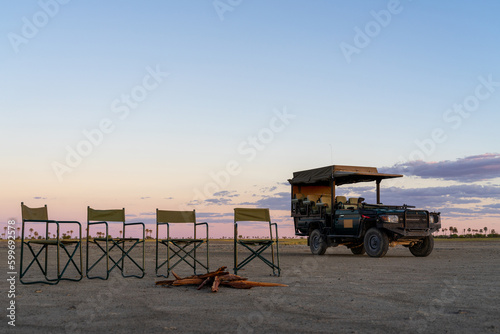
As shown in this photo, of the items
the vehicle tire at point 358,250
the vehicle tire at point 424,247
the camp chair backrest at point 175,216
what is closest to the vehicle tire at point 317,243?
the vehicle tire at point 358,250

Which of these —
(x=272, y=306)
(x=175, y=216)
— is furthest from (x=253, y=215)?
(x=272, y=306)

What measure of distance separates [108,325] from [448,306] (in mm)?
4081

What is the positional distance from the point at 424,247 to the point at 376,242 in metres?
2.05

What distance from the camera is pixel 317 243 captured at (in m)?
17.9

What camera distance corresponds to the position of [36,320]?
559 cm

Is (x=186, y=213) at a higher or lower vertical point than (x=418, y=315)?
higher

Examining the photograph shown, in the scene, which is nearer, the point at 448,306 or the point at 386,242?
the point at 448,306

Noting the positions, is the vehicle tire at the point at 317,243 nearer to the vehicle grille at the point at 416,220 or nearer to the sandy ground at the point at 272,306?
the vehicle grille at the point at 416,220

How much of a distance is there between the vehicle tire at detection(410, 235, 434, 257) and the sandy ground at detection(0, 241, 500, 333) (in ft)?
23.6

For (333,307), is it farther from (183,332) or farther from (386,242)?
(386,242)

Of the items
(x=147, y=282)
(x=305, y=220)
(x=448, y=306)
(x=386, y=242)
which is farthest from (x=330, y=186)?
(x=448, y=306)

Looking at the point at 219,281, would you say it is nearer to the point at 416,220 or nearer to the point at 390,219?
the point at 390,219

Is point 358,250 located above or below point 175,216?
below

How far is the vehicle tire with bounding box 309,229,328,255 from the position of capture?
17617mm
